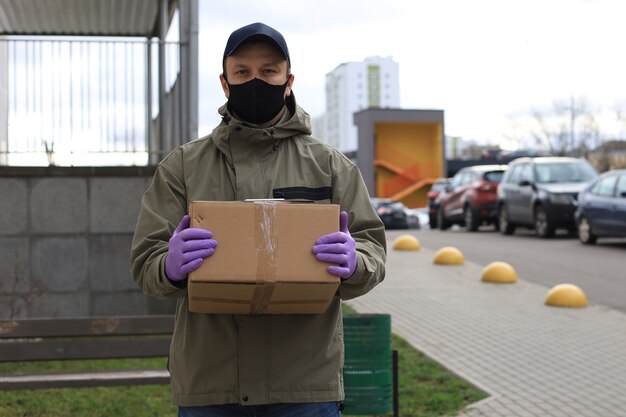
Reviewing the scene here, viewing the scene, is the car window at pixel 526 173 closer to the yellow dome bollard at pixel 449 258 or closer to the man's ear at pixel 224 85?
the yellow dome bollard at pixel 449 258

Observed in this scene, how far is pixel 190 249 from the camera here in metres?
2.54

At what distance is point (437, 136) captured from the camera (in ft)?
217

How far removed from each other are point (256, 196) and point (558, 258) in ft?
55.0

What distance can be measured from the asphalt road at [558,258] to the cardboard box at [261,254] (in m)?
10.8

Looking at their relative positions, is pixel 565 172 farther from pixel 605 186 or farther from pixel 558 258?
pixel 558 258

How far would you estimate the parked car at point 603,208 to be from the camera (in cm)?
1909

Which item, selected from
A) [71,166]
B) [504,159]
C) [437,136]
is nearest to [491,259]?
[71,166]

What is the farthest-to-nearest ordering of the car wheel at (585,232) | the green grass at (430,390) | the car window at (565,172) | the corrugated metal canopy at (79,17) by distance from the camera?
1. the car window at (565,172)
2. the car wheel at (585,232)
3. the corrugated metal canopy at (79,17)
4. the green grass at (430,390)

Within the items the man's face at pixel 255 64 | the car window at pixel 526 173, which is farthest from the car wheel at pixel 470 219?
the man's face at pixel 255 64

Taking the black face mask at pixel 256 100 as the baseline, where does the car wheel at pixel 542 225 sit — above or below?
below

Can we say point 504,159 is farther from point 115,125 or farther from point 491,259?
point 115,125

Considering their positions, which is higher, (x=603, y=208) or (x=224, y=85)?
(x=224, y=85)

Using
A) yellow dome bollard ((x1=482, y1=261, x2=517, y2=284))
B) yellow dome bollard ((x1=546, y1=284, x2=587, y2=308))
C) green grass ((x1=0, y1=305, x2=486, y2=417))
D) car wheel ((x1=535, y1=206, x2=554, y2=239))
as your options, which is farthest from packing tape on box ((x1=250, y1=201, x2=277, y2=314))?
car wheel ((x1=535, y1=206, x2=554, y2=239))

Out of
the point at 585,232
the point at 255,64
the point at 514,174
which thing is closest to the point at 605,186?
the point at 585,232
